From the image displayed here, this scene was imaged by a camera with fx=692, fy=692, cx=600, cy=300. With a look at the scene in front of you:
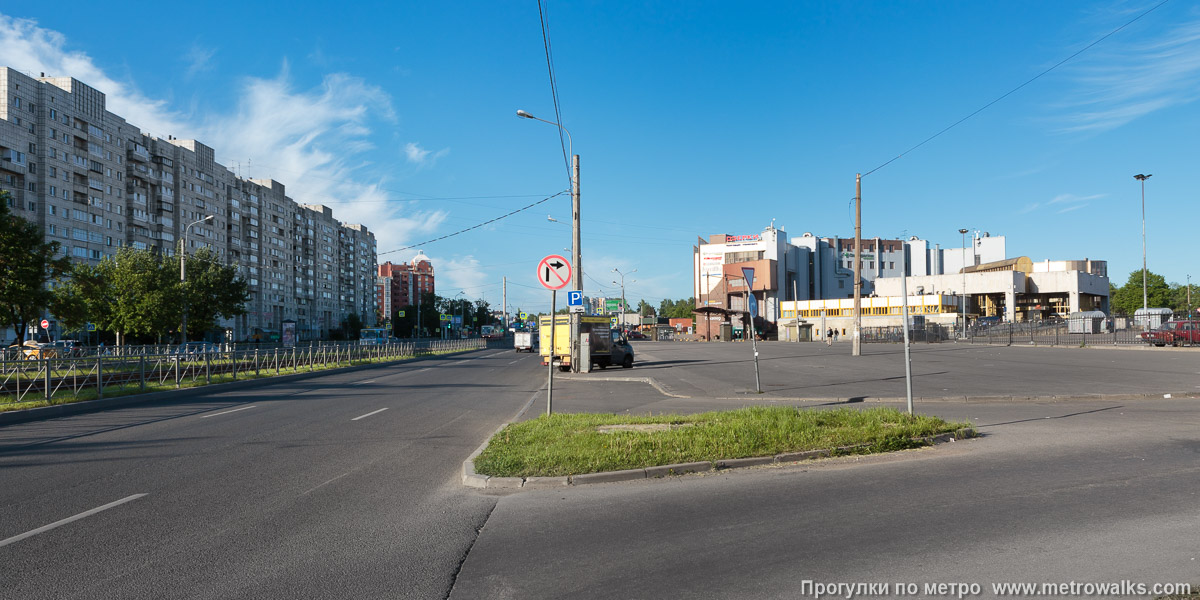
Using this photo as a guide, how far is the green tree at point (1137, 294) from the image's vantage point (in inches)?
4769

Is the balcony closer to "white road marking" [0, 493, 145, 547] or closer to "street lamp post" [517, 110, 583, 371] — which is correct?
"street lamp post" [517, 110, 583, 371]

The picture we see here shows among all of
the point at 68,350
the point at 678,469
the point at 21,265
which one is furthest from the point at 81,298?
the point at 678,469

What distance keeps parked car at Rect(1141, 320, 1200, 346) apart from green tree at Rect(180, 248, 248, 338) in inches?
2587

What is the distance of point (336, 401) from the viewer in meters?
18.2

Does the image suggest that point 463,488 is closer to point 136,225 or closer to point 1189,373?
point 1189,373

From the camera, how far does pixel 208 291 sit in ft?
192

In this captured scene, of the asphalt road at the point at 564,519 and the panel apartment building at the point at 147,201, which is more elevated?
the panel apartment building at the point at 147,201

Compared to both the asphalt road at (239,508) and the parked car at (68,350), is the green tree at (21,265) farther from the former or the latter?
the asphalt road at (239,508)

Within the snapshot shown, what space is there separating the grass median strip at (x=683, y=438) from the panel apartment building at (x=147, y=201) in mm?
45344

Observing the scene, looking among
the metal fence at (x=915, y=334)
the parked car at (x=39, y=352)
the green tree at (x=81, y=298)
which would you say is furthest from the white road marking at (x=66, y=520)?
the metal fence at (x=915, y=334)

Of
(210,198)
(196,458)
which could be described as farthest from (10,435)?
(210,198)

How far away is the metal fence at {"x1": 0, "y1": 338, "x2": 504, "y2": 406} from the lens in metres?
17.1

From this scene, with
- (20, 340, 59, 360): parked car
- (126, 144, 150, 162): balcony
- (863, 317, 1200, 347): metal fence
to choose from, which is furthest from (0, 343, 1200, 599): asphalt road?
(126, 144, 150, 162): balcony

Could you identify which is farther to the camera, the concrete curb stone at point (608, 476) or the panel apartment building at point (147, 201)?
A: the panel apartment building at point (147, 201)
